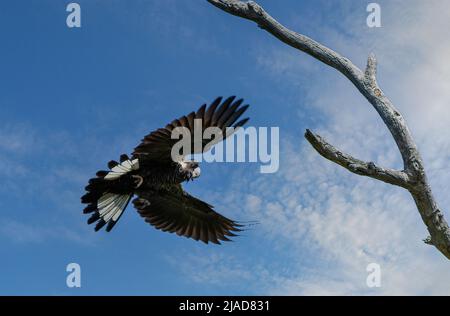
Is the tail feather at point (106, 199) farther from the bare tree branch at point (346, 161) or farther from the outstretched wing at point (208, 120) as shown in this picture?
the bare tree branch at point (346, 161)

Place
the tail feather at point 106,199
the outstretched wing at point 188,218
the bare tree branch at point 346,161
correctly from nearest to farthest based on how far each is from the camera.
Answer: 1. the bare tree branch at point 346,161
2. the tail feather at point 106,199
3. the outstretched wing at point 188,218

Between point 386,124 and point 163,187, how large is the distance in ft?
12.0

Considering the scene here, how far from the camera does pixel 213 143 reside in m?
7.70

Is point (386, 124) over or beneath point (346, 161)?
over

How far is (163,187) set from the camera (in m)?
8.65

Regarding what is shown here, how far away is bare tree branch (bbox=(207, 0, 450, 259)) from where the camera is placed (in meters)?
5.76

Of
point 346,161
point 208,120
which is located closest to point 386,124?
point 346,161

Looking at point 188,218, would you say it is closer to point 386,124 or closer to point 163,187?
point 163,187

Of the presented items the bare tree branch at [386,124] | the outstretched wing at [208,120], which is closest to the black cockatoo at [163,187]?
the outstretched wing at [208,120]

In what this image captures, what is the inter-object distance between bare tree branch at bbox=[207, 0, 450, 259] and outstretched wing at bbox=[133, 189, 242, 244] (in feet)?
11.5

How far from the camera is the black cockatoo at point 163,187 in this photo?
7.34m

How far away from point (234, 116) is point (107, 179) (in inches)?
84.8

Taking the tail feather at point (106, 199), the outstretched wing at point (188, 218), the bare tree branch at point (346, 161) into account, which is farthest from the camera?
the outstretched wing at point (188, 218)
